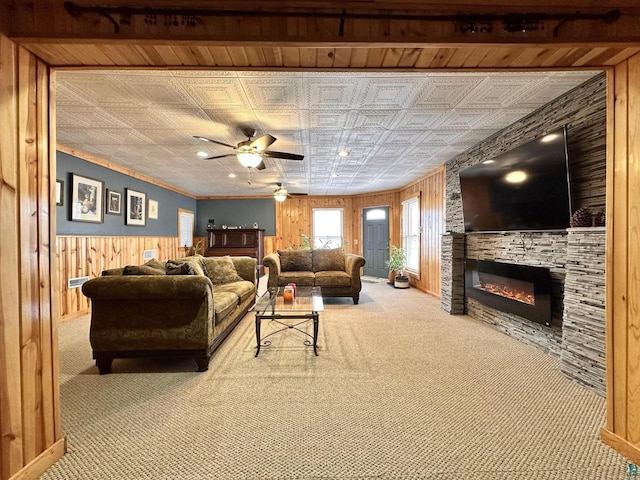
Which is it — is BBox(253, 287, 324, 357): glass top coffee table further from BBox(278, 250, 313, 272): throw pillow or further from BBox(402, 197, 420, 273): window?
BBox(402, 197, 420, 273): window

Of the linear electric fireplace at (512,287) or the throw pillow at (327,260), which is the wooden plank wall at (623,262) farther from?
the throw pillow at (327,260)

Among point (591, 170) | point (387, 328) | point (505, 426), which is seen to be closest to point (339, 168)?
point (387, 328)

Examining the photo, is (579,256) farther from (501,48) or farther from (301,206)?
(301,206)

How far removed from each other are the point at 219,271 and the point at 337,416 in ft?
9.51

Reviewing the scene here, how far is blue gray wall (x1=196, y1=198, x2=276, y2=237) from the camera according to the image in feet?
28.1

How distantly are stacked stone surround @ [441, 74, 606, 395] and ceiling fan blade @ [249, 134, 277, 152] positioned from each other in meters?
2.74

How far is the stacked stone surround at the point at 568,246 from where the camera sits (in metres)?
2.18

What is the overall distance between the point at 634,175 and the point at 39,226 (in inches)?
117

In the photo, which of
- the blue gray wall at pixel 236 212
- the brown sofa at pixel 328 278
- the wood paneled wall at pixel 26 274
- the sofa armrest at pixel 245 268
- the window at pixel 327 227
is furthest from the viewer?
the window at pixel 327 227

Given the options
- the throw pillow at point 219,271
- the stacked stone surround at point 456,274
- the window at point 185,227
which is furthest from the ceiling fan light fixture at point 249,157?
the window at point 185,227

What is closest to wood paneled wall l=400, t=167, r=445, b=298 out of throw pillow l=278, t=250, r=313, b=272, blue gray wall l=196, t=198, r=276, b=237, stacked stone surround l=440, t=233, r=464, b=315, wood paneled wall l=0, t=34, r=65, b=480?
stacked stone surround l=440, t=233, r=464, b=315

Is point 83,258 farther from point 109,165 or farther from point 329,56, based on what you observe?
point 329,56

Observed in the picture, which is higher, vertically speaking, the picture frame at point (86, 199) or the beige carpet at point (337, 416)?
the picture frame at point (86, 199)

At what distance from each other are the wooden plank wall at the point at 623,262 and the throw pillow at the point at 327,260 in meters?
4.09
